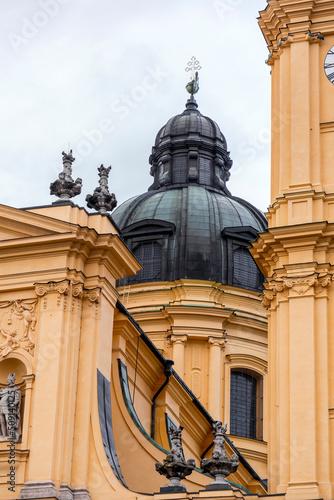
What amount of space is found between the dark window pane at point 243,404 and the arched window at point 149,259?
398cm

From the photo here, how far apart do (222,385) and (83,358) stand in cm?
1338

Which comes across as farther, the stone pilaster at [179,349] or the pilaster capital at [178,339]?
the pilaster capital at [178,339]

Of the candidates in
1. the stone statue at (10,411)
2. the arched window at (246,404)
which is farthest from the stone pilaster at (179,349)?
the stone statue at (10,411)

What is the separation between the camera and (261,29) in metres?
26.4

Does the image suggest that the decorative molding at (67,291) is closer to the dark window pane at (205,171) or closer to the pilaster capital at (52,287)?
the pilaster capital at (52,287)

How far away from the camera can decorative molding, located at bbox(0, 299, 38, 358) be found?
2256 centimetres

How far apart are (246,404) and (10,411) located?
1462 centimetres

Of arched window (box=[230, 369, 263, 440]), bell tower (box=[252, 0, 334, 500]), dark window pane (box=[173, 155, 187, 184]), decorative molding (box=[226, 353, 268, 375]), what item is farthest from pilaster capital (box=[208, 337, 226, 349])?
bell tower (box=[252, 0, 334, 500])

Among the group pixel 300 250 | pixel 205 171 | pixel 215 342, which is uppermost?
pixel 205 171

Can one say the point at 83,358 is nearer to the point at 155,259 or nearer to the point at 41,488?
the point at 41,488

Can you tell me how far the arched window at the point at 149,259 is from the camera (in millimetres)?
36500

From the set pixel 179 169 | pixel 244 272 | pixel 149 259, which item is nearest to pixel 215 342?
pixel 244 272

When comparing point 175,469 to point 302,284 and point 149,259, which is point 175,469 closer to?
point 302,284

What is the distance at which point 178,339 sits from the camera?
115 ft
